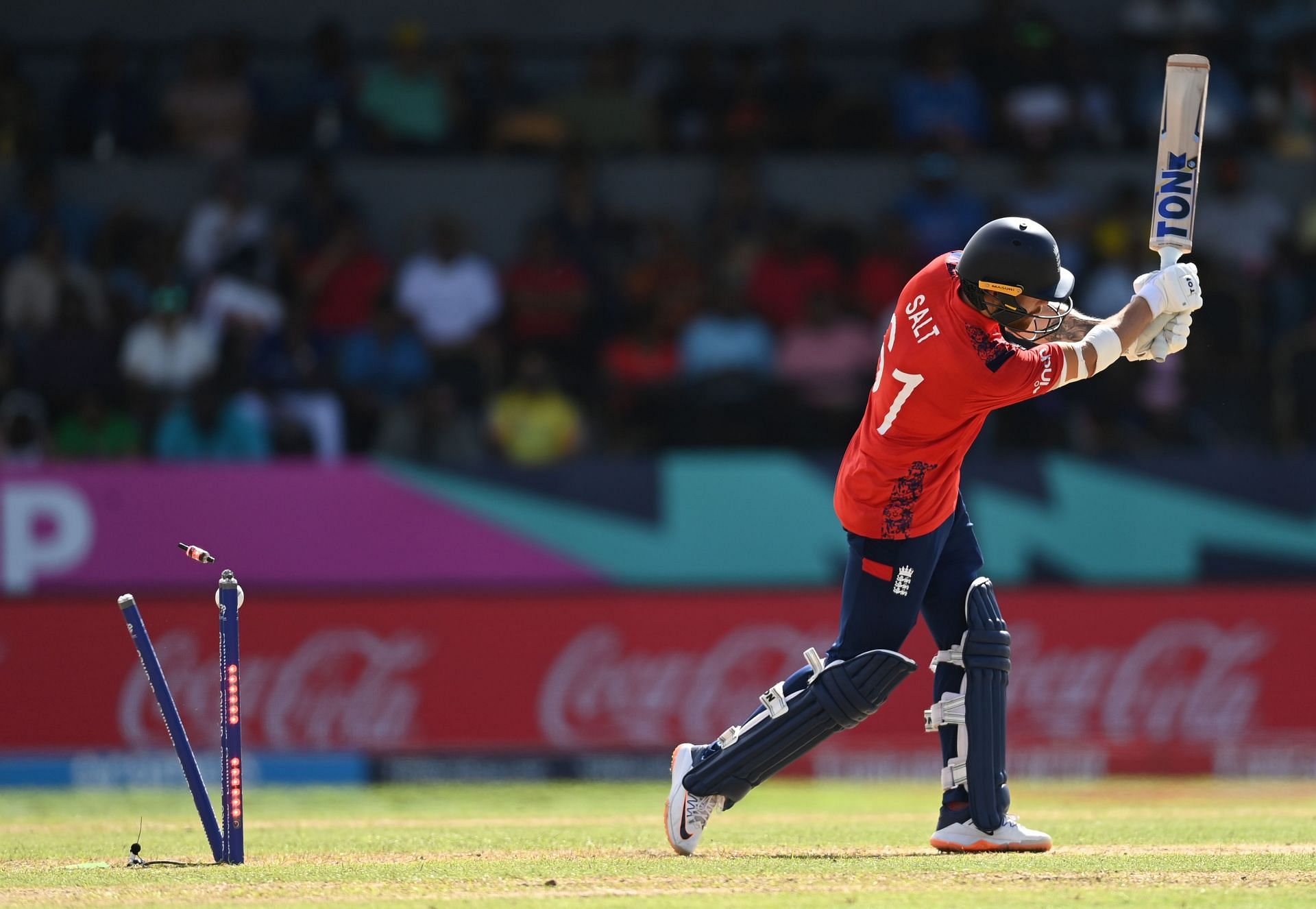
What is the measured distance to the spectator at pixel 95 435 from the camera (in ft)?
41.4

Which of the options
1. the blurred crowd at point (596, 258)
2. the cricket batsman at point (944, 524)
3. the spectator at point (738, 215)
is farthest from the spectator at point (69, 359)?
the cricket batsman at point (944, 524)

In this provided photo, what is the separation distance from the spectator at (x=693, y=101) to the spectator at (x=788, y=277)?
1.53 m

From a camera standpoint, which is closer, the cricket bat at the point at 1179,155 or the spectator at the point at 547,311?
the cricket bat at the point at 1179,155

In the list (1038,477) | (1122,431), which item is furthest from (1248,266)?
(1038,477)

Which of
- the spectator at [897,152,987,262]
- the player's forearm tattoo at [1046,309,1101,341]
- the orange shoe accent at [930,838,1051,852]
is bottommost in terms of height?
the orange shoe accent at [930,838,1051,852]

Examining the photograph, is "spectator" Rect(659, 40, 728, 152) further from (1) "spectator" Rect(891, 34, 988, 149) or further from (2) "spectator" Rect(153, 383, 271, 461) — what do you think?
(2) "spectator" Rect(153, 383, 271, 461)

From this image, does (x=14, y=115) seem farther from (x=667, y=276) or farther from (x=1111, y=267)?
(x=1111, y=267)

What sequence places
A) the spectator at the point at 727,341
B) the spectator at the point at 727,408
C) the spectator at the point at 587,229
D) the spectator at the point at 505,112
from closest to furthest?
the spectator at the point at 727,408 < the spectator at the point at 727,341 < the spectator at the point at 587,229 < the spectator at the point at 505,112

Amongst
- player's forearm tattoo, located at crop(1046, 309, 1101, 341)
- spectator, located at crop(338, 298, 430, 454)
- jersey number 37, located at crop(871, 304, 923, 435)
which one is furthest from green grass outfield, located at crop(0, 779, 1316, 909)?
spectator, located at crop(338, 298, 430, 454)

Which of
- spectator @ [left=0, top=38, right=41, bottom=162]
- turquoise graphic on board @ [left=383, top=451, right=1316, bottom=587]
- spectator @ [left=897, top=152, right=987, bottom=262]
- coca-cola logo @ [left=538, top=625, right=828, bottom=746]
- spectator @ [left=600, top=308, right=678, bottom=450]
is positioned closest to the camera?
coca-cola logo @ [left=538, top=625, right=828, bottom=746]

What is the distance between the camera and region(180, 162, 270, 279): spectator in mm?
13969

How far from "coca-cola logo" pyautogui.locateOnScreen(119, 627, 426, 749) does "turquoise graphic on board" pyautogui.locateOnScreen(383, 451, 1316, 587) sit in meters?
1.10

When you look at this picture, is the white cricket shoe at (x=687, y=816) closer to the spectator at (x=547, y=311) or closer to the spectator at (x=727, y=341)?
the spectator at (x=727, y=341)

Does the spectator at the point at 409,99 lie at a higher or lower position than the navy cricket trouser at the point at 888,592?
higher
